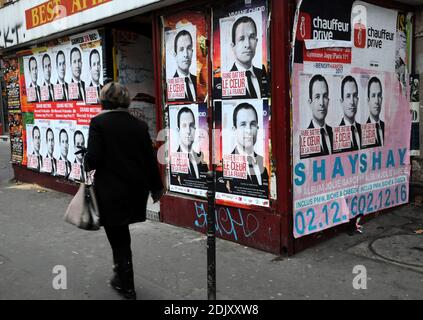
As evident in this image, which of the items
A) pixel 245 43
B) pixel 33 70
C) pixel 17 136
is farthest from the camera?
pixel 17 136

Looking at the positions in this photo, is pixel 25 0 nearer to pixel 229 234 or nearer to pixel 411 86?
pixel 229 234

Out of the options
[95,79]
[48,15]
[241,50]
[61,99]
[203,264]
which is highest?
[48,15]

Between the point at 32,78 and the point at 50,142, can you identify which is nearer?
the point at 50,142

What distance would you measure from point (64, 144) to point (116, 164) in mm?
5418

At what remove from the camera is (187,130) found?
623 centimetres

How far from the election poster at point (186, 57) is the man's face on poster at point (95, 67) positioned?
1.80 metres

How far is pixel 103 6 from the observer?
707 cm

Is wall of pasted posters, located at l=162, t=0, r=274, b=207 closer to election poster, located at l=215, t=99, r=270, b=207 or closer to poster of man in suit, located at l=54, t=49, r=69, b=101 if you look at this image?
election poster, located at l=215, t=99, r=270, b=207

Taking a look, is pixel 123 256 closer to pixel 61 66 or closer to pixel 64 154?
pixel 64 154

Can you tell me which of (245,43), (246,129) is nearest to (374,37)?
(245,43)

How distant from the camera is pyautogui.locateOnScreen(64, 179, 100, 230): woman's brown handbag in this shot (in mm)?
3914

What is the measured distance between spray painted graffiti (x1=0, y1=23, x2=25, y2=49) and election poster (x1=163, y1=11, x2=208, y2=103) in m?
4.47

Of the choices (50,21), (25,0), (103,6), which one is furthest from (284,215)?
(25,0)

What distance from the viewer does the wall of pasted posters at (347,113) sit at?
204 inches
